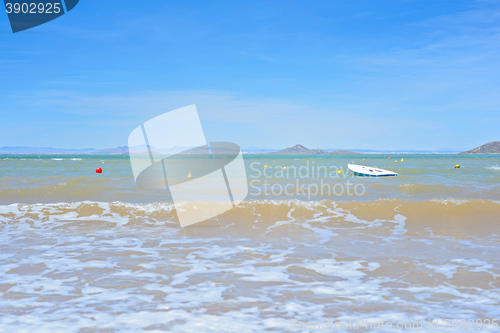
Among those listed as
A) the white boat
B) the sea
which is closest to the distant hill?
the white boat

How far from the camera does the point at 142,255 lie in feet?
20.7

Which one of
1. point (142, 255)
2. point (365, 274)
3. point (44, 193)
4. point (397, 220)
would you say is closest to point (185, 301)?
point (142, 255)

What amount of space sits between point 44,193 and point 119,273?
11820mm

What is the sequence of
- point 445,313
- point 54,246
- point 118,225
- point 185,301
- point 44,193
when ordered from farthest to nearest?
point 44,193 → point 118,225 → point 54,246 → point 185,301 → point 445,313

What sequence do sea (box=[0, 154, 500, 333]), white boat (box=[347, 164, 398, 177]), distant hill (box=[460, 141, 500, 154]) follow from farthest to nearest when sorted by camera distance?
distant hill (box=[460, 141, 500, 154]), white boat (box=[347, 164, 398, 177]), sea (box=[0, 154, 500, 333])

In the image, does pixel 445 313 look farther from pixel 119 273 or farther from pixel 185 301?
pixel 119 273

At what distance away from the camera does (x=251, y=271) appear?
546 cm

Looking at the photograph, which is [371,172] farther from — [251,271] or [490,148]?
[490,148]

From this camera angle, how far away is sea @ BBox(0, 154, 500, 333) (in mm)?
3848

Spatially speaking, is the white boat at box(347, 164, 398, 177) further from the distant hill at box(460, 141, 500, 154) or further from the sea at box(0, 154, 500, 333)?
the distant hill at box(460, 141, 500, 154)

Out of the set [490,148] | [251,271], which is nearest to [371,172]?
[251,271]

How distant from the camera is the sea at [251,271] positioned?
3.85 metres

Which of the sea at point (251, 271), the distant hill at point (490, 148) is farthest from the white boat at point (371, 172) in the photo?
the distant hill at point (490, 148)

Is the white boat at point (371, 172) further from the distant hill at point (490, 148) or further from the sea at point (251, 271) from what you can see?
the distant hill at point (490, 148)
